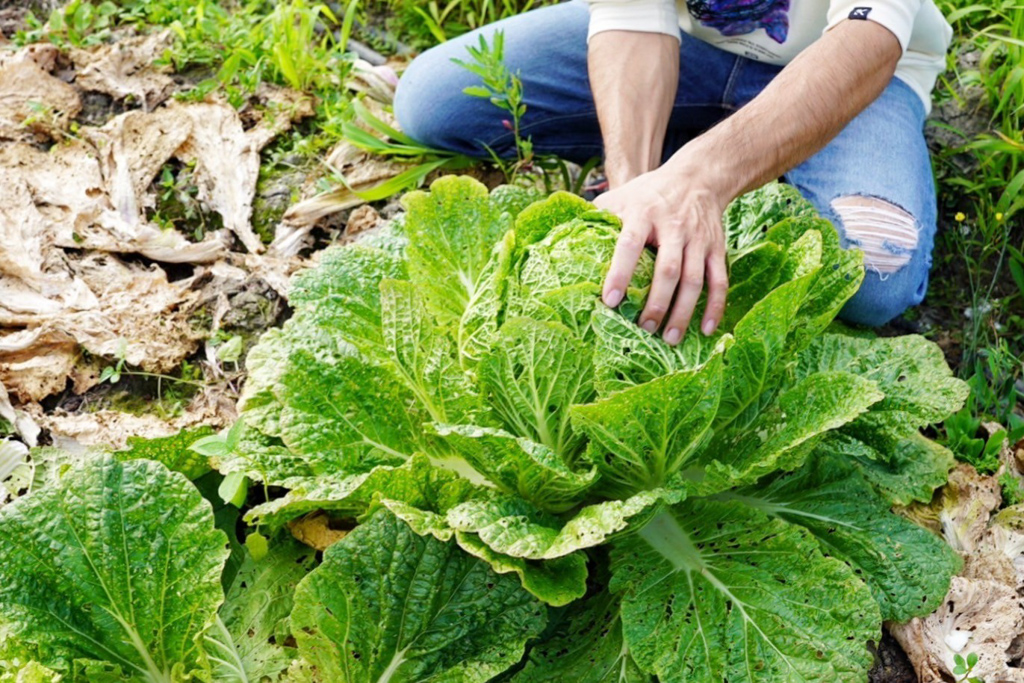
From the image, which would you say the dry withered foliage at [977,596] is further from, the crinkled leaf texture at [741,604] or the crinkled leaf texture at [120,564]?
the crinkled leaf texture at [120,564]

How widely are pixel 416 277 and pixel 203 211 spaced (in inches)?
52.1

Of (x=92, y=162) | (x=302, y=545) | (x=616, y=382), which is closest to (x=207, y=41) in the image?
(x=92, y=162)

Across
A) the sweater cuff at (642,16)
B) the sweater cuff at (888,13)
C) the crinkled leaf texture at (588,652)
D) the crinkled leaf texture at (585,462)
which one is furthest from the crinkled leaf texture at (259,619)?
the sweater cuff at (888,13)

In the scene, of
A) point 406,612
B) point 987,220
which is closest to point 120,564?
point 406,612

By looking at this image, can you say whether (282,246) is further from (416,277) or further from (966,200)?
(966,200)

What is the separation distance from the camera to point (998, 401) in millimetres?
2520

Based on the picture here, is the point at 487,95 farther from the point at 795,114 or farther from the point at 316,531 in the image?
the point at 316,531

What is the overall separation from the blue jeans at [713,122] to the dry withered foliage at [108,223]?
667mm

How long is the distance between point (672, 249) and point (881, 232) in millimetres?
1035

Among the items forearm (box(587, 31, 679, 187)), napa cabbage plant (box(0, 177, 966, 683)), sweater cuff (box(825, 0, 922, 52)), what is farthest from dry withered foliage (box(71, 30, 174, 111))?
sweater cuff (box(825, 0, 922, 52))

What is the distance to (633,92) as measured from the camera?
2689mm

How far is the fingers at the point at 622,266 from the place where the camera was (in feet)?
5.87

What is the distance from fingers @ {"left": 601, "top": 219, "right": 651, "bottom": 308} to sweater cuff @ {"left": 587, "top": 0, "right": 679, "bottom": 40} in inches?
45.8

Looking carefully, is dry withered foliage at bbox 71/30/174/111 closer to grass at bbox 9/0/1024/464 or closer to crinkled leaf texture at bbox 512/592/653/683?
grass at bbox 9/0/1024/464
